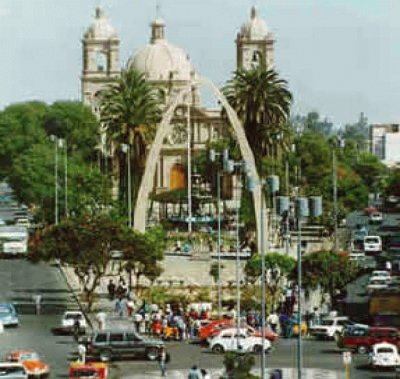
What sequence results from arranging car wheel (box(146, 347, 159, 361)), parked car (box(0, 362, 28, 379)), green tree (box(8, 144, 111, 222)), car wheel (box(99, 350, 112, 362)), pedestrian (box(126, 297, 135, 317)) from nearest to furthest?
parked car (box(0, 362, 28, 379)), car wheel (box(99, 350, 112, 362)), car wheel (box(146, 347, 159, 361)), pedestrian (box(126, 297, 135, 317)), green tree (box(8, 144, 111, 222))

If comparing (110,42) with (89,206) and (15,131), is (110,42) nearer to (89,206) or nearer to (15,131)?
(15,131)

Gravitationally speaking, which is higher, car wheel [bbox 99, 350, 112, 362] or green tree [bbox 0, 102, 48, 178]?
green tree [bbox 0, 102, 48, 178]

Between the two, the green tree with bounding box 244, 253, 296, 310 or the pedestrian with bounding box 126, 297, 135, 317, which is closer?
the pedestrian with bounding box 126, 297, 135, 317

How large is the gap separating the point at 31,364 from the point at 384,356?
1043 cm

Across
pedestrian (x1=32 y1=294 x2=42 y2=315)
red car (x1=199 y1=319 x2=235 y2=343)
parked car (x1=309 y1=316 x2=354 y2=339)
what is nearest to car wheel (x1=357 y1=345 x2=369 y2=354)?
parked car (x1=309 y1=316 x2=354 y2=339)

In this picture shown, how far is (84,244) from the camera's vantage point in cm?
6925

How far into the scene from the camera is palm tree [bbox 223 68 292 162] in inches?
3954

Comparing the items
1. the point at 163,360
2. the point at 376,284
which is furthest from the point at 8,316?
the point at 376,284

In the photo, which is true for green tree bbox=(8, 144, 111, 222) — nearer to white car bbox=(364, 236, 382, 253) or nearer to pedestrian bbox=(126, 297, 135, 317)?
white car bbox=(364, 236, 382, 253)

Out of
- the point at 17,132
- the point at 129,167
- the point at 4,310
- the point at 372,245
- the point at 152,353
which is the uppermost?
the point at 17,132

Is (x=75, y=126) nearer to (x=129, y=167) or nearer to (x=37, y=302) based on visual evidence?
(x=129, y=167)

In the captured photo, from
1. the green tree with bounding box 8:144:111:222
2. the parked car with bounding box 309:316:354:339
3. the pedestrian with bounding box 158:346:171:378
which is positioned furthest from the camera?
the green tree with bounding box 8:144:111:222

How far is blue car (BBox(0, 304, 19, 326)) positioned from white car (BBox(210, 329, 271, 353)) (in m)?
10.7

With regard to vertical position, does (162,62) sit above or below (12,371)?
above
